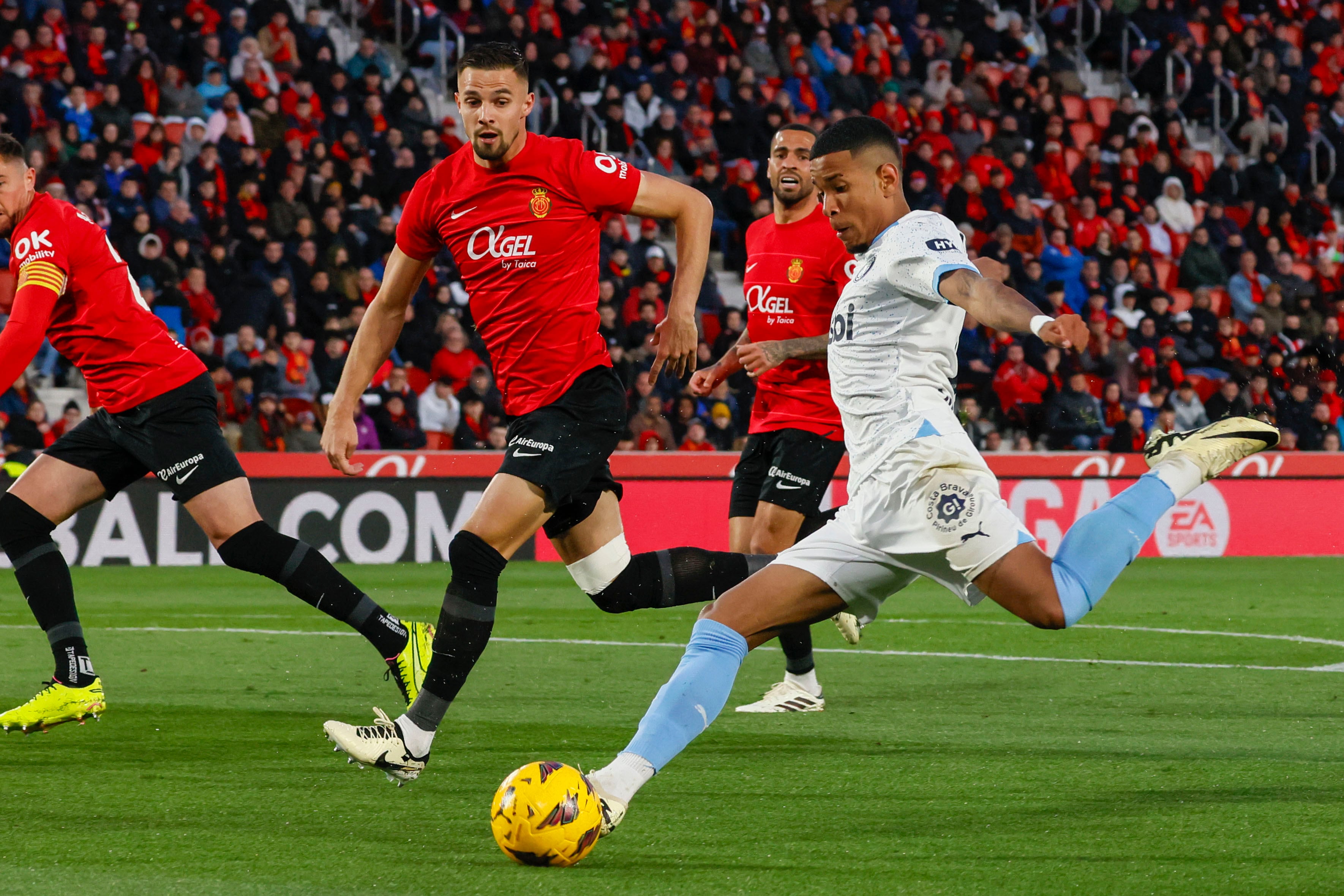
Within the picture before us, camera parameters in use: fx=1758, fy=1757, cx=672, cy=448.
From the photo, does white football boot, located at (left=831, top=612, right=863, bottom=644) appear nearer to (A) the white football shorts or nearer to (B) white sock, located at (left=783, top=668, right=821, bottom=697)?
(B) white sock, located at (left=783, top=668, right=821, bottom=697)

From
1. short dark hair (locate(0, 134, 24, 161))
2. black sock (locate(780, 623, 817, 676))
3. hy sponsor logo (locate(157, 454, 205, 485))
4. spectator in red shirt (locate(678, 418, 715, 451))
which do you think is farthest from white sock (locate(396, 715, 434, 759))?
spectator in red shirt (locate(678, 418, 715, 451))

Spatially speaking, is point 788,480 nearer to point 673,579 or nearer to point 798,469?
point 798,469

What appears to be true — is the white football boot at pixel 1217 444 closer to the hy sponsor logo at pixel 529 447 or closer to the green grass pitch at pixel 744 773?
the green grass pitch at pixel 744 773

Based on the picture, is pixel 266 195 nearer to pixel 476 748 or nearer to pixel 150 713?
pixel 150 713

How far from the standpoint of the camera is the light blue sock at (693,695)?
4.30m

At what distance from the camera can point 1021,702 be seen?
7.46 meters

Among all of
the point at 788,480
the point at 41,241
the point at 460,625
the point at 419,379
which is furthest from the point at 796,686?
the point at 419,379

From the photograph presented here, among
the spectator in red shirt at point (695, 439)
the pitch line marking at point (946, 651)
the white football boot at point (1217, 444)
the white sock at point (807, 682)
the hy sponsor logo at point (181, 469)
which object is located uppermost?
the white football boot at point (1217, 444)

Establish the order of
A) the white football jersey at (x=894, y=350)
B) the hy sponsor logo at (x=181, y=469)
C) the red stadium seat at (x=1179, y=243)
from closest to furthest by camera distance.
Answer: the white football jersey at (x=894, y=350)
the hy sponsor logo at (x=181, y=469)
the red stadium seat at (x=1179, y=243)

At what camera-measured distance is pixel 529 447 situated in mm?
5625

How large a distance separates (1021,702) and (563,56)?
48.4 ft

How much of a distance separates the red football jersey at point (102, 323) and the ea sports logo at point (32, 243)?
0.09 feet

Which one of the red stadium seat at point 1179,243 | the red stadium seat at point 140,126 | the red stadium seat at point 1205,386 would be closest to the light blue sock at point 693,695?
the red stadium seat at point 140,126

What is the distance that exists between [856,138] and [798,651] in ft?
9.94
